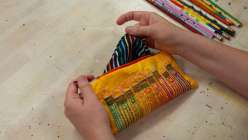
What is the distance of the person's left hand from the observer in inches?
21.8

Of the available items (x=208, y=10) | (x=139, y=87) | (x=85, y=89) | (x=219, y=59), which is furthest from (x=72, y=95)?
(x=208, y=10)

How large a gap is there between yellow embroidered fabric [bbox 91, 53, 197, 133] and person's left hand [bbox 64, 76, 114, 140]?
0.02 m

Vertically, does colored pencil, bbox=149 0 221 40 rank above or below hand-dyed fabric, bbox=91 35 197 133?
above

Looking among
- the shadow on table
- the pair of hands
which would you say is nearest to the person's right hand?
the pair of hands

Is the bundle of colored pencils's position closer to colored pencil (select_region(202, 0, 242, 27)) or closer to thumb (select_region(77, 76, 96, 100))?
colored pencil (select_region(202, 0, 242, 27))

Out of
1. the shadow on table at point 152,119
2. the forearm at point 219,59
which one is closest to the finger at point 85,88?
the shadow on table at point 152,119

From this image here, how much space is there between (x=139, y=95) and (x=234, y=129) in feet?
0.68

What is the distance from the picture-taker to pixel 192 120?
24.5 inches

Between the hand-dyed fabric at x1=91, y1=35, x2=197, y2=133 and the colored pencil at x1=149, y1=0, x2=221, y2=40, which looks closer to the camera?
the hand-dyed fabric at x1=91, y1=35, x2=197, y2=133

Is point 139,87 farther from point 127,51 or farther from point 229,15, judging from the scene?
point 229,15

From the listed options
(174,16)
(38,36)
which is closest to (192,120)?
(174,16)

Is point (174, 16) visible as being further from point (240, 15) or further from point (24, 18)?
point (24, 18)

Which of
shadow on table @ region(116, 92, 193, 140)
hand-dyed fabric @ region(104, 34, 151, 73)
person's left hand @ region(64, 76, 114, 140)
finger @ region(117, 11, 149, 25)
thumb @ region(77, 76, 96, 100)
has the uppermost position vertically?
finger @ region(117, 11, 149, 25)

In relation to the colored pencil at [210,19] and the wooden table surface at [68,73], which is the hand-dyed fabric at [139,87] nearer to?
the wooden table surface at [68,73]
